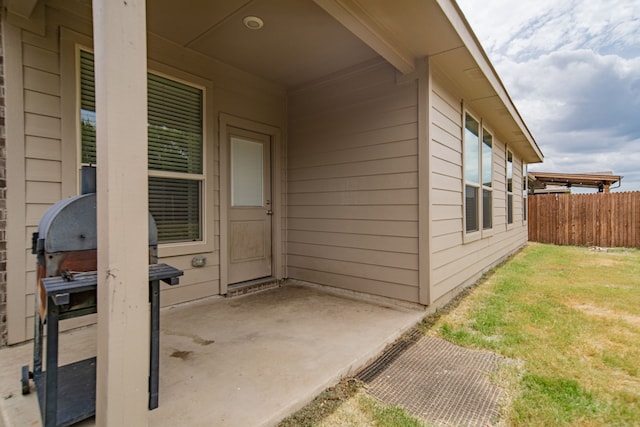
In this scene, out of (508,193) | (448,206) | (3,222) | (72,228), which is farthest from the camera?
(508,193)

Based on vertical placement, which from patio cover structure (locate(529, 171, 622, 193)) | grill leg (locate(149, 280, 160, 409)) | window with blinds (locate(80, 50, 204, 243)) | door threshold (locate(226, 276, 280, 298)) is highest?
patio cover structure (locate(529, 171, 622, 193))

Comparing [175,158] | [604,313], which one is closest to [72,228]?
[175,158]

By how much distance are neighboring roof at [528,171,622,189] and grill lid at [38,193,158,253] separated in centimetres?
1282

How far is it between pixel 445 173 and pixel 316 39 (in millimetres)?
1984

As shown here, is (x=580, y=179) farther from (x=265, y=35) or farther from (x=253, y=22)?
(x=253, y=22)

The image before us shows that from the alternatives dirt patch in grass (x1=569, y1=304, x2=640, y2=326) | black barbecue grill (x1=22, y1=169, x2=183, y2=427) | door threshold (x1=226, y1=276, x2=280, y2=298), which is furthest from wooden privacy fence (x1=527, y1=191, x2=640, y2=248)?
black barbecue grill (x1=22, y1=169, x2=183, y2=427)

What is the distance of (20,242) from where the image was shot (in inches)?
85.3

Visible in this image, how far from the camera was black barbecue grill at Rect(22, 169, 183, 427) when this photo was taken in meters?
1.21

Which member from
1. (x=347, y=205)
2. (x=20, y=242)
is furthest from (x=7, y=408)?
(x=347, y=205)

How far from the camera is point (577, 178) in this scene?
11898 mm

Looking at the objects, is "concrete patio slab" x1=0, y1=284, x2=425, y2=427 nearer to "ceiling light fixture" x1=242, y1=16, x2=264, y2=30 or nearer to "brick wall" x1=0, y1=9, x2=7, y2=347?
"brick wall" x1=0, y1=9, x2=7, y2=347

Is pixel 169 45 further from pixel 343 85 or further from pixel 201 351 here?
pixel 201 351

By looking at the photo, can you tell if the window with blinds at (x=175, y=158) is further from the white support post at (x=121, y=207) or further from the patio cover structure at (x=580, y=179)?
the patio cover structure at (x=580, y=179)

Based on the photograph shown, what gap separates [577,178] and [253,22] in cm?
1414
